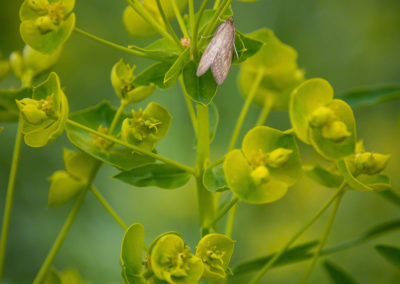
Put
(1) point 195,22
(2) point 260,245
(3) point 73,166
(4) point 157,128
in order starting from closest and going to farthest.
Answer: (1) point 195,22 < (4) point 157,128 < (3) point 73,166 < (2) point 260,245

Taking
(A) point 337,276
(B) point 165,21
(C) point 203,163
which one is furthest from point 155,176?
(A) point 337,276

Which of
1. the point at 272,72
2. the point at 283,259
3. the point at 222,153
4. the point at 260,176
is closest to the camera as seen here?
the point at 260,176

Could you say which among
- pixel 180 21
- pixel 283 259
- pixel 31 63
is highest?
pixel 180 21

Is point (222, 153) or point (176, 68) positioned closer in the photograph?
point (176, 68)

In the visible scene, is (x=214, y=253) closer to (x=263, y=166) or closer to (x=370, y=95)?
(x=263, y=166)

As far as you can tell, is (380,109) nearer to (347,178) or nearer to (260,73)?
(260,73)

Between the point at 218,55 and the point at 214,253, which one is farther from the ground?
the point at 218,55

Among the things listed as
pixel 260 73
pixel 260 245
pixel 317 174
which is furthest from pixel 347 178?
pixel 260 245

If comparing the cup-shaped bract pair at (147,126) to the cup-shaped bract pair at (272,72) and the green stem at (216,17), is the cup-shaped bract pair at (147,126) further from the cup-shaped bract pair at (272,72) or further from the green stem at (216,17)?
the cup-shaped bract pair at (272,72)
